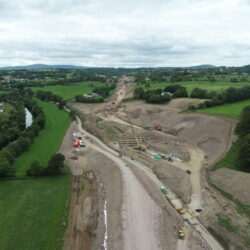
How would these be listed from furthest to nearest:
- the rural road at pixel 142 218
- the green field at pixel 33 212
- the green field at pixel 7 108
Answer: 1. the green field at pixel 7 108
2. the green field at pixel 33 212
3. the rural road at pixel 142 218

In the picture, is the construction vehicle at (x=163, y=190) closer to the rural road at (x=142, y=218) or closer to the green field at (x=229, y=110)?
the rural road at (x=142, y=218)

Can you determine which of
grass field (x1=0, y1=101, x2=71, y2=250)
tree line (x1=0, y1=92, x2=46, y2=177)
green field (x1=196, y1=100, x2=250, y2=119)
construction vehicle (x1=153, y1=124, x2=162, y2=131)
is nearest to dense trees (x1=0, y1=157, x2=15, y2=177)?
tree line (x1=0, y1=92, x2=46, y2=177)

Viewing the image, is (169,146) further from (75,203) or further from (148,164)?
(75,203)

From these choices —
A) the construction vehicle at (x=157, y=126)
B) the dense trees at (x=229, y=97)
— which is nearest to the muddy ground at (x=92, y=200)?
the construction vehicle at (x=157, y=126)

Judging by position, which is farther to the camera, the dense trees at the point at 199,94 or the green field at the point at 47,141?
the dense trees at the point at 199,94

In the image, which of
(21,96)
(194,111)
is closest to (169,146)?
(194,111)
